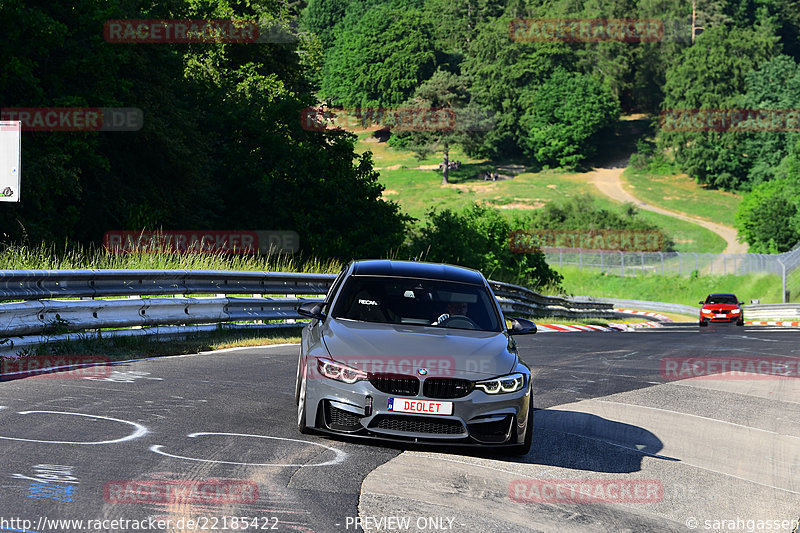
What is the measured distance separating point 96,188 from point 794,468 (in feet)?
89.8

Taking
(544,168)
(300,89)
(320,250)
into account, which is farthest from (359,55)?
(320,250)

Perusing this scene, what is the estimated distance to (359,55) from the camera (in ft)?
556

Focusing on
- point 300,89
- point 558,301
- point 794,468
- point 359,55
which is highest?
point 359,55

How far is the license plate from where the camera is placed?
756 cm

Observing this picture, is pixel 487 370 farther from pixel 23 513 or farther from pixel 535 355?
pixel 535 355

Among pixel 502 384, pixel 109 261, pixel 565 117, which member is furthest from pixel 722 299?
pixel 565 117
